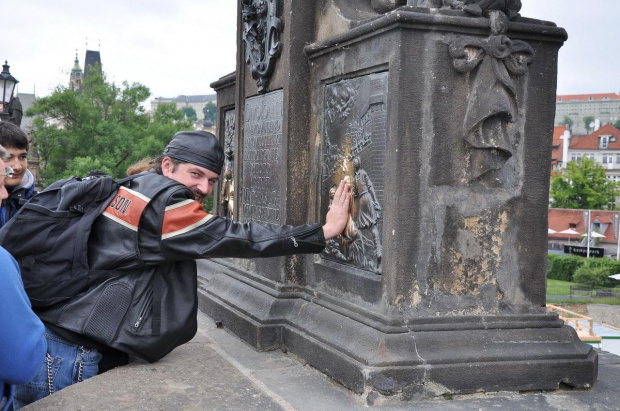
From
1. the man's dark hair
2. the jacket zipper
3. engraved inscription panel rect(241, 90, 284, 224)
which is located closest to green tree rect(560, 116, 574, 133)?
engraved inscription panel rect(241, 90, 284, 224)

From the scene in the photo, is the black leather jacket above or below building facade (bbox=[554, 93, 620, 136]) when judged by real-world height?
below

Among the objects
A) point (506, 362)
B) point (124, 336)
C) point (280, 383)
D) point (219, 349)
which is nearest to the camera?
point (124, 336)

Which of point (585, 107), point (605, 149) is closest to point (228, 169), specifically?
point (605, 149)

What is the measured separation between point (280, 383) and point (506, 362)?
4.06ft

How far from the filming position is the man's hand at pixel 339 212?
4219mm

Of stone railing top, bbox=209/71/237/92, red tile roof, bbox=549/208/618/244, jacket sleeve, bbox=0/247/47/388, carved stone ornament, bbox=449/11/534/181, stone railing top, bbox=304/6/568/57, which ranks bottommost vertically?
red tile roof, bbox=549/208/618/244

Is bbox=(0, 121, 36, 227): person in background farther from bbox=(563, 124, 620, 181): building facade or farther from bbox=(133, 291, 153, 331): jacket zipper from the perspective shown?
bbox=(563, 124, 620, 181): building facade

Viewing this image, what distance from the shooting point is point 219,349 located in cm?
493

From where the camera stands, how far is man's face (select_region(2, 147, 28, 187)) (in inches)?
175

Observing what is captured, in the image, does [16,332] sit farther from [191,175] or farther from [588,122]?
[588,122]

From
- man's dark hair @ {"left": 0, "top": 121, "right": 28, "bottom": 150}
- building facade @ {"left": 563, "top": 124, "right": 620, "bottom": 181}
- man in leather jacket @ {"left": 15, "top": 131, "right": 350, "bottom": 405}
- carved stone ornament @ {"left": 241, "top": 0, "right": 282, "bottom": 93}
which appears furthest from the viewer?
building facade @ {"left": 563, "top": 124, "right": 620, "bottom": 181}

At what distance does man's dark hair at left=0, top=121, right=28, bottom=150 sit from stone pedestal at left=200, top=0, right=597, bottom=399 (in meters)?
2.00

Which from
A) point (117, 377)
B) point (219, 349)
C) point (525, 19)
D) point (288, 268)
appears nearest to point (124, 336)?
point (117, 377)

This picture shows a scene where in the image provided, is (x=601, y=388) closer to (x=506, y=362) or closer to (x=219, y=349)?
(x=506, y=362)
